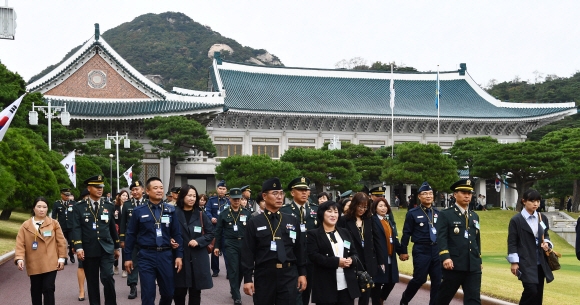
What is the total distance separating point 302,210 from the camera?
954 cm

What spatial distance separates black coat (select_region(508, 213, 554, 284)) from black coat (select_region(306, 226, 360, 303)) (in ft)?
8.63

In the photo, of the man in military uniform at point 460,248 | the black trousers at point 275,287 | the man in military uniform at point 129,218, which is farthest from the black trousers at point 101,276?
the man in military uniform at point 460,248

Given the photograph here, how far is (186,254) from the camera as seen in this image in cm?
900

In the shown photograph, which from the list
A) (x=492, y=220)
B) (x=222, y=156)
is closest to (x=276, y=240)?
(x=492, y=220)

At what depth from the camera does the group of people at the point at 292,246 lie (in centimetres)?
732

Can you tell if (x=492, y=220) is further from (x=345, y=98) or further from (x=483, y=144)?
(x=345, y=98)

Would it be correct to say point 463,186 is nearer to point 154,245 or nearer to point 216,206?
point 154,245

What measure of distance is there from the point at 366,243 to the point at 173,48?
366 ft

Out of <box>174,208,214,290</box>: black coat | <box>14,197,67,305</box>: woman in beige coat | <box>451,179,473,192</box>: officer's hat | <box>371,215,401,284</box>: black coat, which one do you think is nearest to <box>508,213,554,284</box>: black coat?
<box>451,179,473,192</box>: officer's hat

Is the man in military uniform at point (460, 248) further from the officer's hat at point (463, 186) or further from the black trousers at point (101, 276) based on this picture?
the black trousers at point (101, 276)

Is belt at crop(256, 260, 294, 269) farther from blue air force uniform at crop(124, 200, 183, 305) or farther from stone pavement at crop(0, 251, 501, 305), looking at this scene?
stone pavement at crop(0, 251, 501, 305)

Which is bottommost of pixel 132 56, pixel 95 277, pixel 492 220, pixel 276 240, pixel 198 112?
pixel 492 220

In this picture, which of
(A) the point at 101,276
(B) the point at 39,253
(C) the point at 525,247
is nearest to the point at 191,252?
(A) the point at 101,276

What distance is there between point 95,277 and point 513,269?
572 cm
